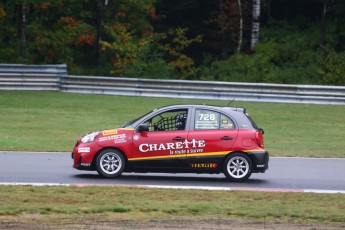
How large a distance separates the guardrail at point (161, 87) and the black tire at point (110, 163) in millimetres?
13970

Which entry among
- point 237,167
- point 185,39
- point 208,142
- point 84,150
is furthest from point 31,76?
point 237,167

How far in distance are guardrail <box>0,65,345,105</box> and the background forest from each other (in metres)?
2.17

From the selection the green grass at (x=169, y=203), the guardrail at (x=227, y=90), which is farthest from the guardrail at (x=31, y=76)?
the green grass at (x=169, y=203)

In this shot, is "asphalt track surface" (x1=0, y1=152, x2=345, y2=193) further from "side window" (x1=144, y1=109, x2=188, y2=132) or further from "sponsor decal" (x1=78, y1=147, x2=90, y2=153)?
"side window" (x1=144, y1=109, x2=188, y2=132)

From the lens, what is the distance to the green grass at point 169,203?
40.8 feet

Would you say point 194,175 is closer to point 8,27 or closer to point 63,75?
point 63,75

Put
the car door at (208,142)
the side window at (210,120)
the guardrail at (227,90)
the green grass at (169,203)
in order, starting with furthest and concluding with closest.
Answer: the guardrail at (227,90) → the side window at (210,120) → the car door at (208,142) → the green grass at (169,203)

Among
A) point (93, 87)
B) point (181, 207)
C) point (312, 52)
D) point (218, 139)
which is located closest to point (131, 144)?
point (218, 139)

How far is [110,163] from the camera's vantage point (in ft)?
54.2

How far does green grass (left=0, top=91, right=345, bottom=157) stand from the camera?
867 inches

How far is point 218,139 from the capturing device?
1645cm

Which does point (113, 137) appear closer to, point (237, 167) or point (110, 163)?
point (110, 163)

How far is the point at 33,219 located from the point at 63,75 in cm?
2108

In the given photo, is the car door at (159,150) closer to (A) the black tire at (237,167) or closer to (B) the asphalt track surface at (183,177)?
(B) the asphalt track surface at (183,177)
